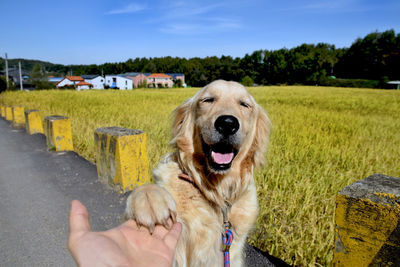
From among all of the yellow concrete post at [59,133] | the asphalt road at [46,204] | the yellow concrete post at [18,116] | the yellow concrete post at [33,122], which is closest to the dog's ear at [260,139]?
the asphalt road at [46,204]

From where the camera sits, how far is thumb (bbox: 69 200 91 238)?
889 mm

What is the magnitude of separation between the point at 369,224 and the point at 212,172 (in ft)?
3.55

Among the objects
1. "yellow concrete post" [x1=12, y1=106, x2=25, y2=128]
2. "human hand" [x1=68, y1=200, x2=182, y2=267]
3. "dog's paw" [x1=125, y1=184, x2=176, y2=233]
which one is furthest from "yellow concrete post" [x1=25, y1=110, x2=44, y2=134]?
"human hand" [x1=68, y1=200, x2=182, y2=267]

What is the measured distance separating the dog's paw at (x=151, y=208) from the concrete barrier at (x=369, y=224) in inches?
38.9

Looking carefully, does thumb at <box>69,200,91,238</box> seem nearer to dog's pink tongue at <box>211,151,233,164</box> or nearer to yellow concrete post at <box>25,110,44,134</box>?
dog's pink tongue at <box>211,151,233,164</box>

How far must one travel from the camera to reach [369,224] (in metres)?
1.33

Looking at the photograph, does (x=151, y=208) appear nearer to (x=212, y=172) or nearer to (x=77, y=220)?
(x=77, y=220)

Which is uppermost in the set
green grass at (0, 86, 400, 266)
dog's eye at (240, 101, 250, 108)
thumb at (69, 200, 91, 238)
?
dog's eye at (240, 101, 250, 108)

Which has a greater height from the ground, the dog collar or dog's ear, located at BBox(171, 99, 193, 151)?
dog's ear, located at BBox(171, 99, 193, 151)

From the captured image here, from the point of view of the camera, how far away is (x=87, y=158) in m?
4.69

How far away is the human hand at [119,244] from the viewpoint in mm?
838

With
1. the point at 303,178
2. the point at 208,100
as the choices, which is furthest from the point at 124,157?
the point at 303,178

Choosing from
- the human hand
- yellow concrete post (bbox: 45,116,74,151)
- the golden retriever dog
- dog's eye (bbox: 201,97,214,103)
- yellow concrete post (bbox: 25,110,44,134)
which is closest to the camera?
the human hand

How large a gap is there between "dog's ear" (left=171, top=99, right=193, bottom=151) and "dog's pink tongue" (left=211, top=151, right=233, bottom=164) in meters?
0.22
